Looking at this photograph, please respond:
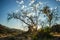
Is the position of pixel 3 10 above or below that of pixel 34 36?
above

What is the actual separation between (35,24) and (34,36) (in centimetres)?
27

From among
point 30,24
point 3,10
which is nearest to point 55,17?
point 30,24

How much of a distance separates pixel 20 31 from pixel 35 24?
14.8 inches

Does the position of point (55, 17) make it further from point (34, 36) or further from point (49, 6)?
point (34, 36)

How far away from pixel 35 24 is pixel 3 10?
31.9 inches

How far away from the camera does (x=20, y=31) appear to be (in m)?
3.79

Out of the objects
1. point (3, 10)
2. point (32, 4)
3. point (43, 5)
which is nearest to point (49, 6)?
point (43, 5)

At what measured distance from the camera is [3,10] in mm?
3865

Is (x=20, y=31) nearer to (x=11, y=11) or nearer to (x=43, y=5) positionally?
(x=11, y=11)

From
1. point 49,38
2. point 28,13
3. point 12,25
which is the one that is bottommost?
point 49,38

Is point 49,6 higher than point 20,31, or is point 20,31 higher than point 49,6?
point 49,6

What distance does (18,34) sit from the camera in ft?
12.4

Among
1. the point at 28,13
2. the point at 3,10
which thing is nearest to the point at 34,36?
the point at 28,13

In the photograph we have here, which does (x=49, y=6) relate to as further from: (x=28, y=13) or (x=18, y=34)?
(x=18, y=34)
